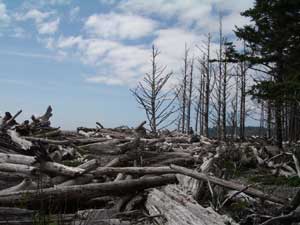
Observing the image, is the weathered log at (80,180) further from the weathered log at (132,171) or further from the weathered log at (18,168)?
the weathered log at (18,168)

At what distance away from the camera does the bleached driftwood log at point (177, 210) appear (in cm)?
419

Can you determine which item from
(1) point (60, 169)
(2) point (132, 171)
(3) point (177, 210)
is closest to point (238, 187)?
(3) point (177, 210)

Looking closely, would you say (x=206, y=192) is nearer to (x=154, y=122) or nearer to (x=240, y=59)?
(x=240, y=59)

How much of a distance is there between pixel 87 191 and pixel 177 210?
1.71 meters

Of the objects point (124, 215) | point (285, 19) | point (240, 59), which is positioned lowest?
point (124, 215)

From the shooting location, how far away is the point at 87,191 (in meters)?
5.87

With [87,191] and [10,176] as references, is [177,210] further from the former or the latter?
[10,176]

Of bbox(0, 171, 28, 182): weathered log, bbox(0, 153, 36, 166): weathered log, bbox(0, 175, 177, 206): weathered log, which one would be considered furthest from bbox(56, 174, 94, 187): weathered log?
bbox(0, 171, 28, 182): weathered log

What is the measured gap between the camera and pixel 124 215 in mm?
5410

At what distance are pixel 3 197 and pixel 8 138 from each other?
5.39m

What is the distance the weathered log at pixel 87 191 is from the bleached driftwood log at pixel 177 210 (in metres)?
0.33

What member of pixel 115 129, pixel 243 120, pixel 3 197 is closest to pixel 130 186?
pixel 3 197

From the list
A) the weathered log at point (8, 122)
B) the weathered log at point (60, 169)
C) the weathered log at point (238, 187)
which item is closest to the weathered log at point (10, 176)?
the weathered log at point (60, 169)

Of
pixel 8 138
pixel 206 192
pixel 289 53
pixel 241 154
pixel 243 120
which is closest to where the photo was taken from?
pixel 206 192
